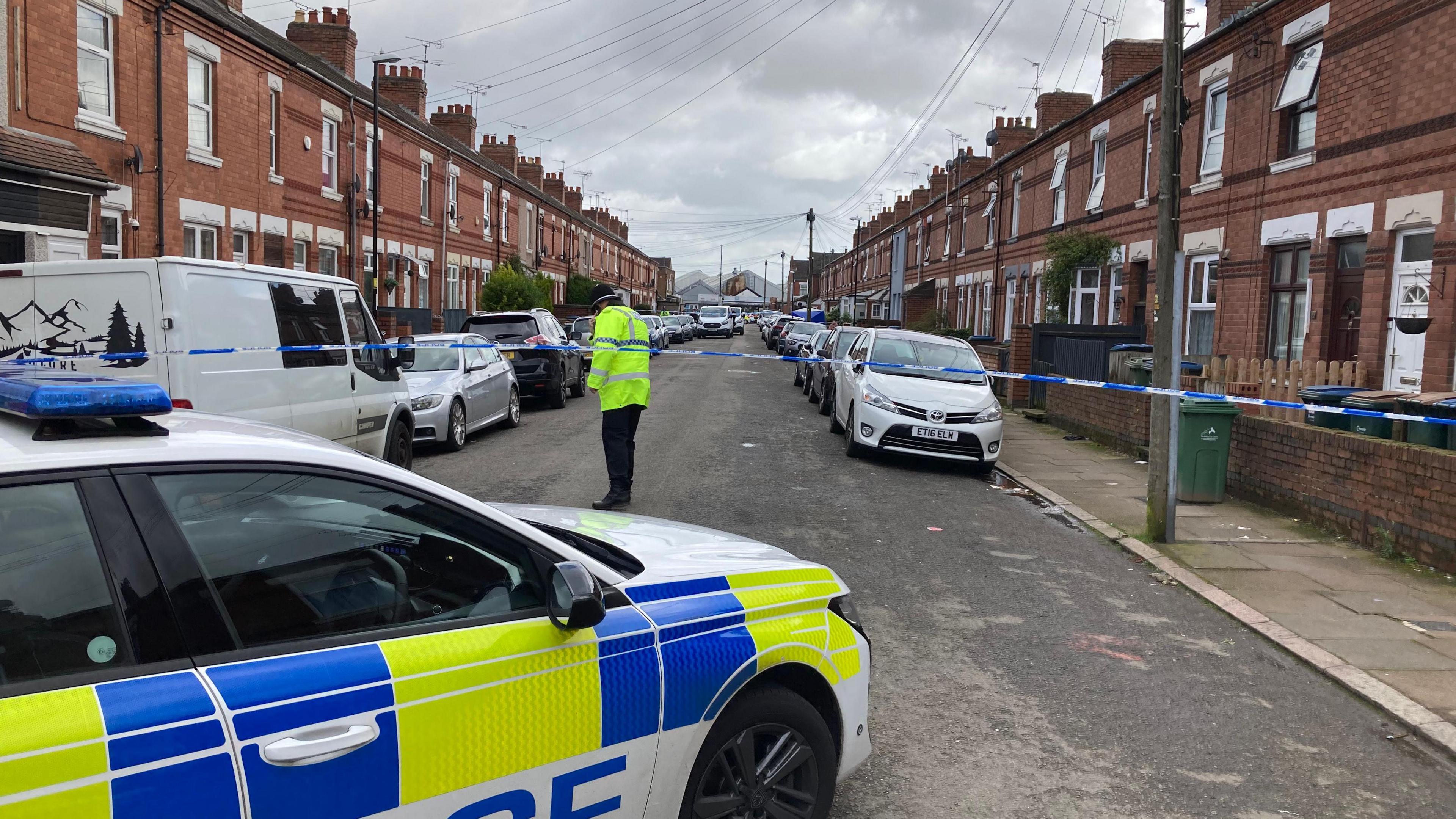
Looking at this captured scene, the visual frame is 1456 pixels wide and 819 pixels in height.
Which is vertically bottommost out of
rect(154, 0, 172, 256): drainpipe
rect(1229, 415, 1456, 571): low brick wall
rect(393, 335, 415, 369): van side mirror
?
rect(1229, 415, 1456, 571): low brick wall

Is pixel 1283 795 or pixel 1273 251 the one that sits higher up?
pixel 1273 251

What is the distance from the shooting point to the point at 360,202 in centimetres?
2755

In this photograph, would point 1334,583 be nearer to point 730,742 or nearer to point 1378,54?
point 730,742

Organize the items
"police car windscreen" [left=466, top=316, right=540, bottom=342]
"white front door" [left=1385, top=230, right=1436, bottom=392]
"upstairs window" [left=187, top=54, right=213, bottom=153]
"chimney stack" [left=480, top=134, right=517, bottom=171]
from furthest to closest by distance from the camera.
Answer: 1. "chimney stack" [left=480, top=134, right=517, bottom=171]
2. "upstairs window" [left=187, top=54, right=213, bottom=153]
3. "police car windscreen" [left=466, top=316, right=540, bottom=342]
4. "white front door" [left=1385, top=230, right=1436, bottom=392]

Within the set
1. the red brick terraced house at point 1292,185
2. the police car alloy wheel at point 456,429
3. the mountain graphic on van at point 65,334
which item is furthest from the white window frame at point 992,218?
the mountain graphic on van at point 65,334

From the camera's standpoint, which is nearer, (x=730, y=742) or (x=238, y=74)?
(x=730, y=742)

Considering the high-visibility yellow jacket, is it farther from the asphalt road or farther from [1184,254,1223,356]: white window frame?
[1184,254,1223,356]: white window frame

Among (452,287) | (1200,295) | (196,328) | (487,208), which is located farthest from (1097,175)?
(487,208)

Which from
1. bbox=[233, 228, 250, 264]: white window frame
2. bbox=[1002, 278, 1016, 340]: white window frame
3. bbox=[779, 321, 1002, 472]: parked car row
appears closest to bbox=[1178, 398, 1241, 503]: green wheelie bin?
bbox=[779, 321, 1002, 472]: parked car row

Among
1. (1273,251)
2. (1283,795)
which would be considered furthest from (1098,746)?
(1273,251)

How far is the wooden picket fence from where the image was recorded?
12445mm

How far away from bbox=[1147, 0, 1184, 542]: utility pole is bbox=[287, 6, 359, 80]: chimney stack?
25.9 m

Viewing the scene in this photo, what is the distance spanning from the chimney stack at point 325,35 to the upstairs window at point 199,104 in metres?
9.49

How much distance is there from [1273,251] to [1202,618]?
41.8 feet
